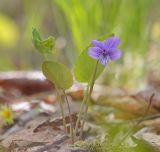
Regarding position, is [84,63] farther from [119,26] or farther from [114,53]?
[119,26]

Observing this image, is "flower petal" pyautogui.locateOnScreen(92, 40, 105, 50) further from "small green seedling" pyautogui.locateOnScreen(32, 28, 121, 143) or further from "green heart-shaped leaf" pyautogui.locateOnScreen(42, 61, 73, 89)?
"green heart-shaped leaf" pyautogui.locateOnScreen(42, 61, 73, 89)

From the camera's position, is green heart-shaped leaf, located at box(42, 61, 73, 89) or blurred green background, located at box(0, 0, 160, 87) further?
blurred green background, located at box(0, 0, 160, 87)

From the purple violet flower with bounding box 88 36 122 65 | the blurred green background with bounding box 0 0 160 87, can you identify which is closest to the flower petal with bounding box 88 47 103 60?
the purple violet flower with bounding box 88 36 122 65

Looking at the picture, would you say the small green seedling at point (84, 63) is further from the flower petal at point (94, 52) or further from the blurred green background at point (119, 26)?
the blurred green background at point (119, 26)

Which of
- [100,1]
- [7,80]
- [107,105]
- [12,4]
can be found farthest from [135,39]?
[12,4]

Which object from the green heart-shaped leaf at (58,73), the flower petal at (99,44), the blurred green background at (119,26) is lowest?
the green heart-shaped leaf at (58,73)

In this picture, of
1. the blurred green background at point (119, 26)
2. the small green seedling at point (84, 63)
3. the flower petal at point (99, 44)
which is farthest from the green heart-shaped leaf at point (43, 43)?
the blurred green background at point (119, 26)

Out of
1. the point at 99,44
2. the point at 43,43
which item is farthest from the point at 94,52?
the point at 43,43
